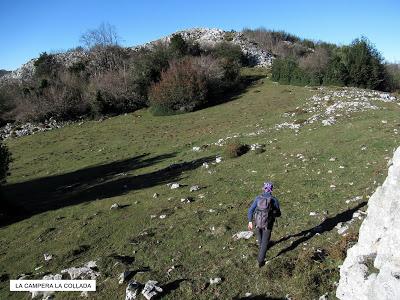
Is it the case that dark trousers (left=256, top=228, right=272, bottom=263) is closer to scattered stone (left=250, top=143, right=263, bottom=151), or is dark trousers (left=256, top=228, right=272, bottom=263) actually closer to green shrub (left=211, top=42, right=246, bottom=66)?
scattered stone (left=250, top=143, right=263, bottom=151)

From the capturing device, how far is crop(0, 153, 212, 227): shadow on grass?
23953 mm

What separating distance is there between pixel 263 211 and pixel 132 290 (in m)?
4.40

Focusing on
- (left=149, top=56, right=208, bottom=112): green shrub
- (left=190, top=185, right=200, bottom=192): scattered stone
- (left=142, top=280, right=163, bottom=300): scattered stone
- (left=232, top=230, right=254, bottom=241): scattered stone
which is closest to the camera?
(left=142, top=280, right=163, bottom=300): scattered stone

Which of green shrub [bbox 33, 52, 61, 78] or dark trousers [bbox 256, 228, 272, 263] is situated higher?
green shrub [bbox 33, 52, 61, 78]

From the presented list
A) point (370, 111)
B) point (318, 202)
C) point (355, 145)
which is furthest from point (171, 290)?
point (370, 111)

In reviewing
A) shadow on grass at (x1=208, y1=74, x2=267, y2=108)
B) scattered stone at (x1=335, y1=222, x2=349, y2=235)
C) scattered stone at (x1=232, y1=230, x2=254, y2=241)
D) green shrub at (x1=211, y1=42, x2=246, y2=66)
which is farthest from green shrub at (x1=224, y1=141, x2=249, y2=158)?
green shrub at (x1=211, y1=42, x2=246, y2=66)

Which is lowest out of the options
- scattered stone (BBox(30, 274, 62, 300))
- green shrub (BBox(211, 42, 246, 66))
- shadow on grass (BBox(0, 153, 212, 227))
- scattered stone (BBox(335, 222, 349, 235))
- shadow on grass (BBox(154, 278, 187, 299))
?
shadow on grass (BBox(0, 153, 212, 227))

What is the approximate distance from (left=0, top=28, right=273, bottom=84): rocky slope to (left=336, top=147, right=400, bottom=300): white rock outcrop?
79497mm

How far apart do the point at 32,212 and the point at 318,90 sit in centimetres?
4042

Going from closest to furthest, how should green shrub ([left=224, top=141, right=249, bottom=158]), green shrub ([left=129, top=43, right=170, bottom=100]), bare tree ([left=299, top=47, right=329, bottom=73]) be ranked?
1. green shrub ([left=224, top=141, right=249, bottom=158])
2. bare tree ([left=299, top=47, right=329, bottom=73])
3. green shrub ([left=129, top=43, right=170, bottom=100])

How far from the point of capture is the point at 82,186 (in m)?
27.9

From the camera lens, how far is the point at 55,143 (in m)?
45.9

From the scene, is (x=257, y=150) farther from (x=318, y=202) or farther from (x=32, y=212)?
(x=32, y=212)

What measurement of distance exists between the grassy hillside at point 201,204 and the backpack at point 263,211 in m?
1.22
